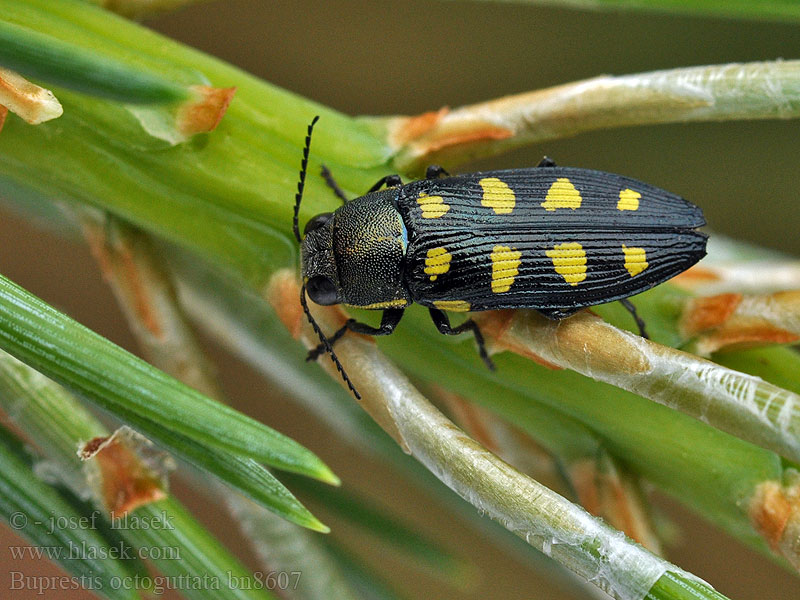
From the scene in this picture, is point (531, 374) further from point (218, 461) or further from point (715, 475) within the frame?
point (218, 461)

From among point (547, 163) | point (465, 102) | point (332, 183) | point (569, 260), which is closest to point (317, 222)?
point (332, 183)

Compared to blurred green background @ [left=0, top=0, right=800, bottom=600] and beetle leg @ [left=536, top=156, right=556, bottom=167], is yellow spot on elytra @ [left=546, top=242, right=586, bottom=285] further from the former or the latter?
blurred green background @ [left=0, top=0, right=800, bottom=600]

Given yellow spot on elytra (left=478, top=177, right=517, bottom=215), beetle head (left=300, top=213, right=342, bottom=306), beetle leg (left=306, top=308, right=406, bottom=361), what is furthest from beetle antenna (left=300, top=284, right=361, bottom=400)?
yellow spot on elytra (left=478, top=177, right=517, bottom=215)

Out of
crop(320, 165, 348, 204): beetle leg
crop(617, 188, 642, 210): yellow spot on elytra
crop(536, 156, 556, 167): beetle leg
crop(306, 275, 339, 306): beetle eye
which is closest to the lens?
crop(320, 165, 348, 204): beetle leg

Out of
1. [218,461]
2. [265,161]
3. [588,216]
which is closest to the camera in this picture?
[218,461]

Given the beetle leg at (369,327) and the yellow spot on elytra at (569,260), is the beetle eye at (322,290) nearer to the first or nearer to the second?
the beetle leg at (369,327)

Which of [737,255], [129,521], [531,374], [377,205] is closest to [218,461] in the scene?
[129,521]

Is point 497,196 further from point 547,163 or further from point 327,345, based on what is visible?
point 327,345
